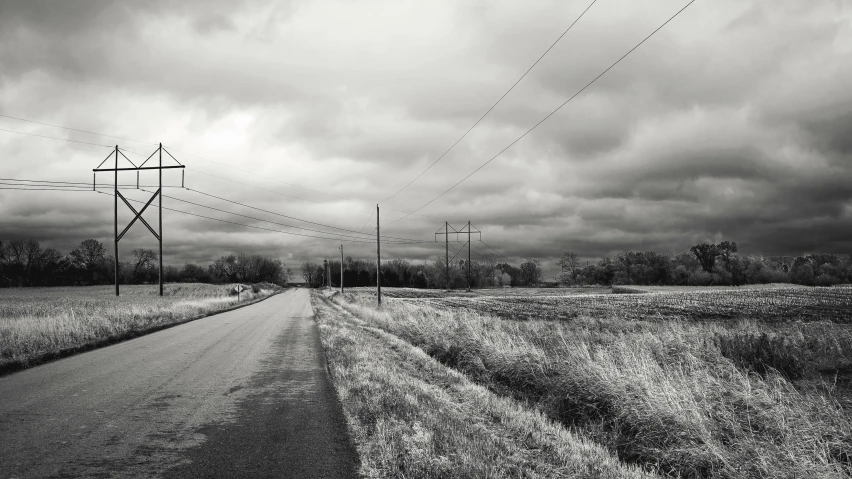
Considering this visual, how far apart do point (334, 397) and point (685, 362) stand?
8882 mm

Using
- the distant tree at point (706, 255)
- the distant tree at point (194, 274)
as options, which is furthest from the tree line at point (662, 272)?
the distant tree at point (194, 274)

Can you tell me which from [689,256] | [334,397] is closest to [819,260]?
[689,256]

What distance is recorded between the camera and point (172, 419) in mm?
7023

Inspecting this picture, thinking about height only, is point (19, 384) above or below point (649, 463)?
above

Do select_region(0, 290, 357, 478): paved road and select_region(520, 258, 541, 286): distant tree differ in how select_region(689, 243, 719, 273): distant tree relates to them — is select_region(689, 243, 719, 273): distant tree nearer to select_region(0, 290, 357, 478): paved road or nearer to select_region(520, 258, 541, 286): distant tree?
select_region(520, 258, 541, 286): distant tree

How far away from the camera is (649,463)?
6.67m

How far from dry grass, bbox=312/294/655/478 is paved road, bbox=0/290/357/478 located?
431 millimetres

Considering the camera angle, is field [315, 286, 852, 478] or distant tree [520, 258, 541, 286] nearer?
field [315, 286, 852, 478]

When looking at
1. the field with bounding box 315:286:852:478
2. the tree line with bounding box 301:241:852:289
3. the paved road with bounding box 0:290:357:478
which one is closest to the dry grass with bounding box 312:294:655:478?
the field with bounding box 315:286:852:478

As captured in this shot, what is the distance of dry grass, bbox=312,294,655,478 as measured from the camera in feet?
18.2

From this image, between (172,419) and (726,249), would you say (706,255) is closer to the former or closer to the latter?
(726,249)

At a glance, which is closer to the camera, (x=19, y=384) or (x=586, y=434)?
(x=586, y=434)

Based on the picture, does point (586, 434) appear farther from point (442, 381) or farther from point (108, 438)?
point (108, 438)

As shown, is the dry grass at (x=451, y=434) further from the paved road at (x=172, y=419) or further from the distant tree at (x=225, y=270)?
the distant tree at (x=225, y=270)
